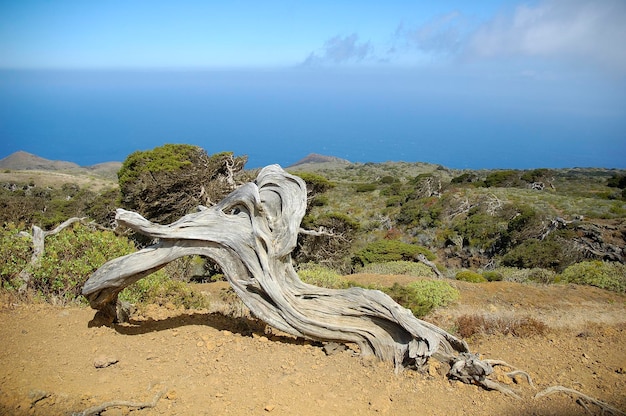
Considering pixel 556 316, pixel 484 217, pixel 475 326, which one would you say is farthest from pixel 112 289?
pixel 484 217

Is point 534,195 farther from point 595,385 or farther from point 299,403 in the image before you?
point 299,403

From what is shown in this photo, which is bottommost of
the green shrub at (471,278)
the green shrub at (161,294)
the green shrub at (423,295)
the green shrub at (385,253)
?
the green shrub at (385,253)

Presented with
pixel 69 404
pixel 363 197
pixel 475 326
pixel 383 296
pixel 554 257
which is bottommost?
pixel 363 197

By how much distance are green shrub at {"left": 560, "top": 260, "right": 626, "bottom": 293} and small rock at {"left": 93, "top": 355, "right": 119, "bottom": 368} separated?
13451mm

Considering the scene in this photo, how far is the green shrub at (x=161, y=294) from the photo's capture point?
7.36 m

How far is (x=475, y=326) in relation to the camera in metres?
8.24

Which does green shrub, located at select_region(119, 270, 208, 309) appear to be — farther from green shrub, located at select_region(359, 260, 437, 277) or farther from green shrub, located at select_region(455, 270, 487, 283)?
green shrub, located at select_region(455, 270, 487, 283)

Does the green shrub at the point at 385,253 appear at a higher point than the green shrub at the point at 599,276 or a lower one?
lower

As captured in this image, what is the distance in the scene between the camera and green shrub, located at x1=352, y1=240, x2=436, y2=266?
1811 centimetres

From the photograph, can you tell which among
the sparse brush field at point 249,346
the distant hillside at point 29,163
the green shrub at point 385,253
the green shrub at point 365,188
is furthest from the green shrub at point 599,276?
the distant hillside at point 29,163

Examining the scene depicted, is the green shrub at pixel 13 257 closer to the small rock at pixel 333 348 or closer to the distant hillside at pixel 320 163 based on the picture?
the small rock at pixel 333 348

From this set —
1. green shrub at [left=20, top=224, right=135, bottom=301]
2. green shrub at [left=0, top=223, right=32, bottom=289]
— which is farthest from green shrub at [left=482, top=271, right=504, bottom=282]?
green shrub at [left=0, top=223, right=32, bottom=289]

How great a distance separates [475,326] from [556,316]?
3.35 meters

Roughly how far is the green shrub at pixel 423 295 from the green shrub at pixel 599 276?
4949 mm
